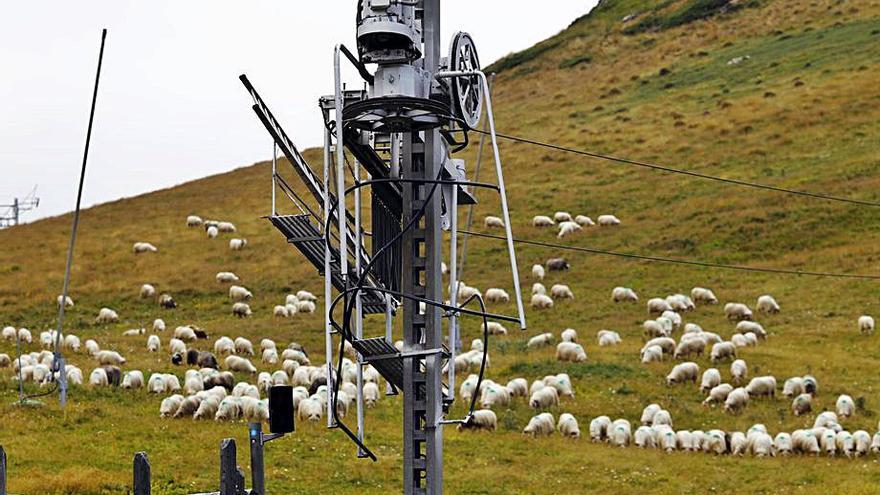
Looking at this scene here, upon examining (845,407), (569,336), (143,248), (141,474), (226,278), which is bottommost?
(141,474)

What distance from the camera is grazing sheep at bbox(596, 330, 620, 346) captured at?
34.7 m

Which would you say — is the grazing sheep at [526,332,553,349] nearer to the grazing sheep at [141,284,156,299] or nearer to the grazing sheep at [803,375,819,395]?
the grazing sheep at [803,375,819,395]

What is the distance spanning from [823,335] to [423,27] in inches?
975

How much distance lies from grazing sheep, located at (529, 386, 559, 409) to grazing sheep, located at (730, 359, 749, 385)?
4.76 meters

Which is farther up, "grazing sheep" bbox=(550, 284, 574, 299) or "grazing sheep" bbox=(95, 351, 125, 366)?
"grazing sheep" bbox=(550, 284, 574, 299)

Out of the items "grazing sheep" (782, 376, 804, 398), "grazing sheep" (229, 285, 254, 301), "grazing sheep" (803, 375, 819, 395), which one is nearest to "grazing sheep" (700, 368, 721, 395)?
"grazing sheep" (782, 376, 804, 398)

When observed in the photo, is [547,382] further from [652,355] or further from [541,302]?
[541,302]

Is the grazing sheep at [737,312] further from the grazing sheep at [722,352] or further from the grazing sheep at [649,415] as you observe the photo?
the grazing sheep at [649,415]

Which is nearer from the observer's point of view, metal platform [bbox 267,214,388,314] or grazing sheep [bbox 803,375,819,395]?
Result: metal platform [bbox 267,214,388,314]

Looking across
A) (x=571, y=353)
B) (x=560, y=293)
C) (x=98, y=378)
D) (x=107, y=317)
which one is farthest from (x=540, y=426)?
(x=107, y=317)

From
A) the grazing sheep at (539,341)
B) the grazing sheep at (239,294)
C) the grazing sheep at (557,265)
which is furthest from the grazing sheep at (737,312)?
the grazing sheep at (239,294)

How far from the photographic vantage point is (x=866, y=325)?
34.6m

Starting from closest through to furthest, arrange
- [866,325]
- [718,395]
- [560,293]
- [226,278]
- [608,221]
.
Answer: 1. [718,395]
2. [866,325]
3. [560,293]
4. [226,278]
5. [608,221]

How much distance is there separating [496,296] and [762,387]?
49.2 feet
